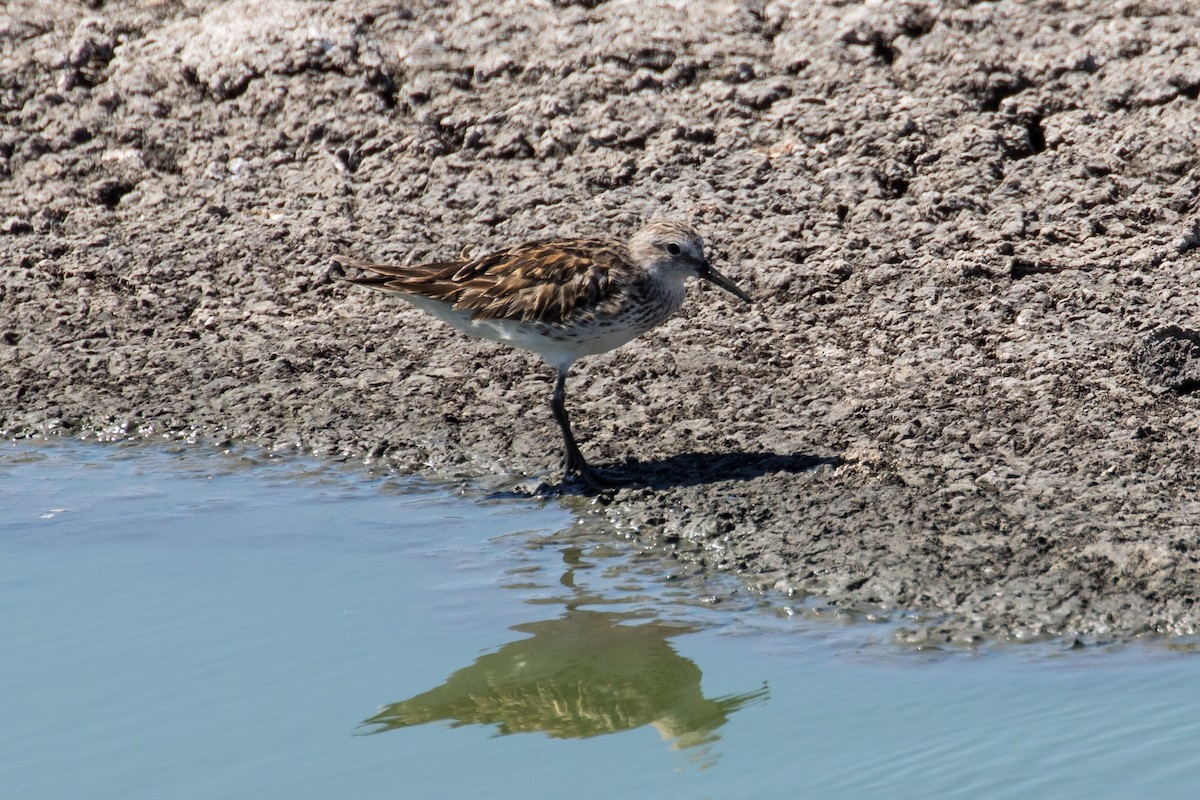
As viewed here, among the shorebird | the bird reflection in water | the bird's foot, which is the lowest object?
the bird reflection in water

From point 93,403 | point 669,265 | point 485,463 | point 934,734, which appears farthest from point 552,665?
point 93,403

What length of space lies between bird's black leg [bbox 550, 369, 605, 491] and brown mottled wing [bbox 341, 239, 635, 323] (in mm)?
384

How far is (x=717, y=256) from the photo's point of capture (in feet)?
28.2

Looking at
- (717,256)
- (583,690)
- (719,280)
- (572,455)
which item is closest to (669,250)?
(719,280)

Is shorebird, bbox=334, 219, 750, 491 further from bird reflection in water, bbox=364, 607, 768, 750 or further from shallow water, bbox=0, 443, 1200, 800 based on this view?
bird reflection in water, bbox=364, 607, 768, 750

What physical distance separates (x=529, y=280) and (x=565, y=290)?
0.67 feet

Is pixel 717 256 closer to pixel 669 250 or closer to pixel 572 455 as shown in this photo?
pixel 669 250

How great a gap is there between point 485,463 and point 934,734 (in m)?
3.14

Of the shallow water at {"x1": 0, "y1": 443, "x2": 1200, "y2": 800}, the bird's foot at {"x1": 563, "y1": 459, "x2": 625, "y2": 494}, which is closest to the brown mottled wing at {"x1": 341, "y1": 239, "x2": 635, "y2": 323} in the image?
the bird's foot at {"x1": 563, "y1": 459, "x2": 625, "y2": 494}

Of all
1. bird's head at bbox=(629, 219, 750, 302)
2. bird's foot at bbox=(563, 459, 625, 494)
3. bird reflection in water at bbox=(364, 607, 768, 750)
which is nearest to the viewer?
bird reflection in water at bbox=(364, 607, 768, 750)

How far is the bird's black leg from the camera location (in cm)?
680

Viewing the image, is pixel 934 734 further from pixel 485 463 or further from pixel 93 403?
pixel 93 403

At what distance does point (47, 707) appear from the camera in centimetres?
504

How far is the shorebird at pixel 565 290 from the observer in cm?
695
